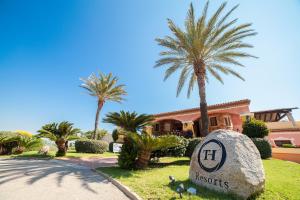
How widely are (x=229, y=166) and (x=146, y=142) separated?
4.76m

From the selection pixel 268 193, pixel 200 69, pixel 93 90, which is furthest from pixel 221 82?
pixel 93 90

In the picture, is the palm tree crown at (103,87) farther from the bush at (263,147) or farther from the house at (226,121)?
the bush at (263,147)

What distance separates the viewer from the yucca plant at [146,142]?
931cm

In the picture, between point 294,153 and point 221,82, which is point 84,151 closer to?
point 221,82

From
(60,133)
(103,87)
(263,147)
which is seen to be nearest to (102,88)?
(103,87)

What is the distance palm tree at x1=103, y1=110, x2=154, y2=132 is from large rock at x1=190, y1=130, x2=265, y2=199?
16.4 feet

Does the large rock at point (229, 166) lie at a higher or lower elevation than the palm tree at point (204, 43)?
lower

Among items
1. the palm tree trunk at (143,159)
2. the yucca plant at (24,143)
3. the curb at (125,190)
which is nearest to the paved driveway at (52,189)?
the curb at (125,190)

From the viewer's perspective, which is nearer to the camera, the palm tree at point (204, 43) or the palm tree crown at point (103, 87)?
the palm tree at point (204, 43)

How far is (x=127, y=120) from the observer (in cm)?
1093

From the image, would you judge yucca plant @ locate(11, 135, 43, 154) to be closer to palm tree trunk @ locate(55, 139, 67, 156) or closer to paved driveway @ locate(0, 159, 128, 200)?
palm tree trunk @ locate(55, 139, 67, 156)

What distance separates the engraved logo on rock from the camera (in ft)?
18.7

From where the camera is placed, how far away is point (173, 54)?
16281mm

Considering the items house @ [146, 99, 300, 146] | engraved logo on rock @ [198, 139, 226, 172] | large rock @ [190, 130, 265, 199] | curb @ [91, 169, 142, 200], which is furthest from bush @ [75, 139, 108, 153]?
engraved logo on rock @ [198, 139, 226, 172]
